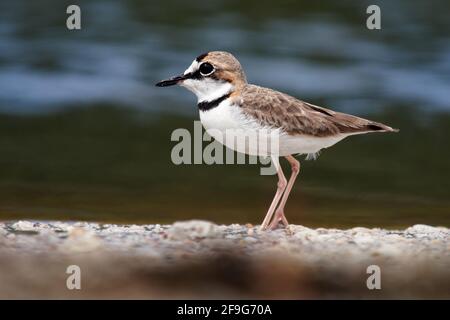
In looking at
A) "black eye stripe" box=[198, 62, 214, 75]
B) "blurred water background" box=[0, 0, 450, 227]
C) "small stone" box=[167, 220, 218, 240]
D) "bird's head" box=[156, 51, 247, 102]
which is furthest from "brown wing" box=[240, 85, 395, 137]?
"blurred water background" box=[0, 0, 450, 227]

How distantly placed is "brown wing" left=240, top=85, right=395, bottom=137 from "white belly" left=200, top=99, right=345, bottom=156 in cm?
6

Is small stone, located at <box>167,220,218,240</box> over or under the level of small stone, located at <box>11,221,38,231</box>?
under

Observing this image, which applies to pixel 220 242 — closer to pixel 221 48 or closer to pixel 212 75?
pixel 212 75

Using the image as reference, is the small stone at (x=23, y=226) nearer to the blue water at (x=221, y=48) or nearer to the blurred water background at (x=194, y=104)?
the blurred water background at (x=194, y=104)

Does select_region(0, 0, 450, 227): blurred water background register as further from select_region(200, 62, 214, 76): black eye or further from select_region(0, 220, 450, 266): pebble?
select_region(200, 62, 214, 76): black eye

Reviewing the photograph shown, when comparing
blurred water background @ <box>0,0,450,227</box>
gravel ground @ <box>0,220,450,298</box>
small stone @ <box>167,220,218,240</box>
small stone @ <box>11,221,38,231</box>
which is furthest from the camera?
blurred water background @ <box>0,0,450,227</box>

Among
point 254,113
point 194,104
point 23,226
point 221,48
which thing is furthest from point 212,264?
point 221,48

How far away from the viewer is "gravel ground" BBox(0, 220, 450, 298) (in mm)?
5281

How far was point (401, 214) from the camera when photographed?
9.22m

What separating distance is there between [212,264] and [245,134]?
5.13ft

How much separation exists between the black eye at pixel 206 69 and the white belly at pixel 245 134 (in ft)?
0.99

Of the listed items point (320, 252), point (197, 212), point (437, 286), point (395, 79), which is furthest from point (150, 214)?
point (395, 79)

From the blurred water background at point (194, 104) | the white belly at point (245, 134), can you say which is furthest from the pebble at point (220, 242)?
the blurred water background at point (194, 104)

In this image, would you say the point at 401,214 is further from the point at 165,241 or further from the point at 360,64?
the point at 360,64
